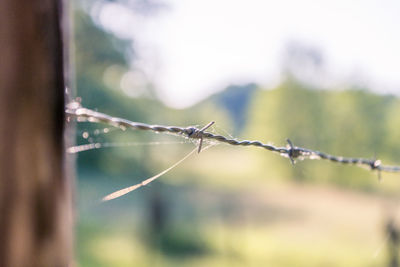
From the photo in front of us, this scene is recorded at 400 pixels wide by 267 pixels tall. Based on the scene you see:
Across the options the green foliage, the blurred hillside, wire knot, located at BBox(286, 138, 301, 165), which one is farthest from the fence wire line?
the green foliage

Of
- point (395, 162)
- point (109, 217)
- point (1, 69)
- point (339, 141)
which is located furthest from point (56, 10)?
point (109, 217)

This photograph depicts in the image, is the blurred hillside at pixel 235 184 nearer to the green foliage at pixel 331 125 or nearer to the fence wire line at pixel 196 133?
the green foliage at pixel 331 125

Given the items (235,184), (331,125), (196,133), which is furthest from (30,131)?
(235,184)

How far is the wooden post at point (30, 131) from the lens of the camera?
0.53 m

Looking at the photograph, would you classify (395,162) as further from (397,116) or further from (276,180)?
(276,180)

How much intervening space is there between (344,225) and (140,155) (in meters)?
9.39

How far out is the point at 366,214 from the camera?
13758mm

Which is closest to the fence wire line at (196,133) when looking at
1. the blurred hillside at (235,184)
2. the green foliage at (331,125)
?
the blurred hillside at (235,184)

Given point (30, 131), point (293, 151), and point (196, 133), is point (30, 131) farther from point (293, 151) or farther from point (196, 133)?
point (293, 151)

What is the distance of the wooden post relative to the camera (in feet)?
1.73

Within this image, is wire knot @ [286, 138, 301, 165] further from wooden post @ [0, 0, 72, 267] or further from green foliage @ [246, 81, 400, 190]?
green foliage @ [246, 81, 400, 190]

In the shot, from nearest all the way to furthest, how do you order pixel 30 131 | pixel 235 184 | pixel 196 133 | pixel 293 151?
pixel 30 131, pixel 196 133, pixel 293 151, pixel 235 184

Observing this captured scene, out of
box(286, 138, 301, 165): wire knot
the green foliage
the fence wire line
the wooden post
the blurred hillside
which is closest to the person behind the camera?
the wooden post

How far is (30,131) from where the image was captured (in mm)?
540
